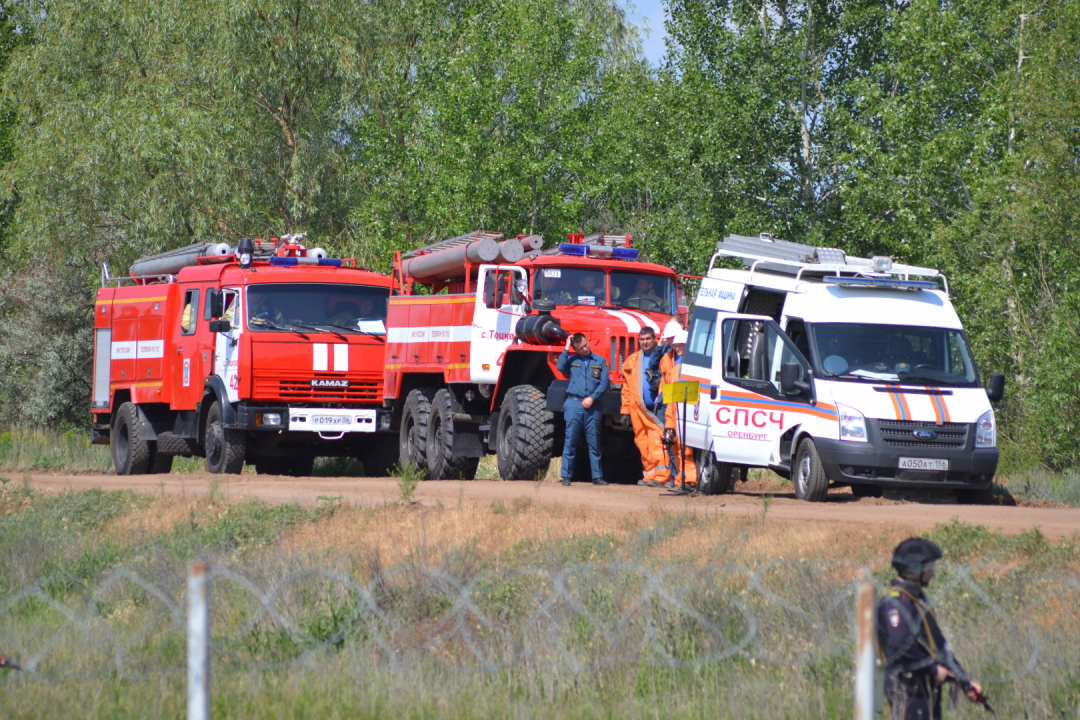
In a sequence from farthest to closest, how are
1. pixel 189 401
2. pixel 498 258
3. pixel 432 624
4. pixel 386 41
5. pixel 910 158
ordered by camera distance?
pixel 386 41 < pixel 910 158 < pixel 189 401 < pixel 498 258 < pixel 432 624

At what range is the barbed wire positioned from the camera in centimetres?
804

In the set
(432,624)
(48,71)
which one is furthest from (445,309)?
(48,71)

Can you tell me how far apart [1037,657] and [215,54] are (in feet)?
96.7

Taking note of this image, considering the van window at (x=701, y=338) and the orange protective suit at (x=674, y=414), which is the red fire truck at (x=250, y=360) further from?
the van window at (x=701, y=338)

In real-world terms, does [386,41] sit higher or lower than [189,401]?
higher

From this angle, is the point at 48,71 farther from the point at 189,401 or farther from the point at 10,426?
the point at 189,401

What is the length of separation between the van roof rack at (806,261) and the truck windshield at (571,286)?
204 centimetres

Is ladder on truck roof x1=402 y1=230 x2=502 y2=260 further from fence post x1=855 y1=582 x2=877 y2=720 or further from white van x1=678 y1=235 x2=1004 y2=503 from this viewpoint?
fence post x1=855 y1=582 x2=877 y2=720

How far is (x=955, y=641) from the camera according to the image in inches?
326

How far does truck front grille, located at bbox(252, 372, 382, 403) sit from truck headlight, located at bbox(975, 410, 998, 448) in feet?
31.9

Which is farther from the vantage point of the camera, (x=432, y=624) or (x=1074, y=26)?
(x=1074, y=26)

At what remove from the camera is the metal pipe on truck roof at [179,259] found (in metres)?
21.6

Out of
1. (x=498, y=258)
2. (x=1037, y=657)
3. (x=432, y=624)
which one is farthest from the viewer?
(x=498, y=258)

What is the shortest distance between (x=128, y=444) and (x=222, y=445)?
3658 millimetres
